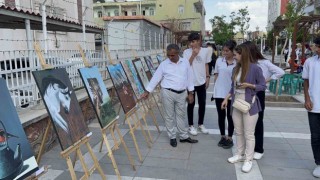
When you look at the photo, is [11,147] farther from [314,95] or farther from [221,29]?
[221,29]

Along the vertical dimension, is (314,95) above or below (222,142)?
above

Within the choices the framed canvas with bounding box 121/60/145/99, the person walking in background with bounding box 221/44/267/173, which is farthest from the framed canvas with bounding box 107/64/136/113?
the person walking in background with bounding box 221/44/267/173

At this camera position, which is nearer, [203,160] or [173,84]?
[203,160]

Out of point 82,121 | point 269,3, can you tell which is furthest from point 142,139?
point 269,3

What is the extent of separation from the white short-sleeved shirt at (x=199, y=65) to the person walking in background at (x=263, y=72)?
1.30 meters

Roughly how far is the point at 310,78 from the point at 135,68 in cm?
292

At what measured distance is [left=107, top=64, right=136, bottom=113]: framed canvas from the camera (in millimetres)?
4094

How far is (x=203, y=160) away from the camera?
4059 mm

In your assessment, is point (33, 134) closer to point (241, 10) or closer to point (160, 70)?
point (160, 70)

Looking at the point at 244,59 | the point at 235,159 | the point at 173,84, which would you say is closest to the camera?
the point at 244,59

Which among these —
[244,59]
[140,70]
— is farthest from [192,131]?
[244,59]

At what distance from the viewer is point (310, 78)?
347 centimetres

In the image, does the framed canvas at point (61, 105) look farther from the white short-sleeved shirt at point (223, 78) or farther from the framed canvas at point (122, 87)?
the white short-sleeved shirt at point (223, 78)

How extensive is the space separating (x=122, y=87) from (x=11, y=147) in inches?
88.4
